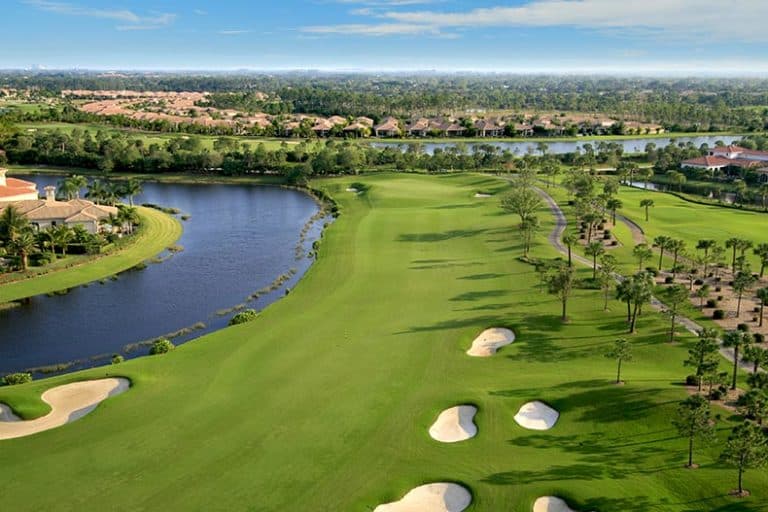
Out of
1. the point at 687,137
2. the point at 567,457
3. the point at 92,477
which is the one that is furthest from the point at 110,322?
the point at 687,137

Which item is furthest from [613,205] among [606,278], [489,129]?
[489,129]

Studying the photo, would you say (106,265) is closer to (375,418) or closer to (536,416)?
(375,418)

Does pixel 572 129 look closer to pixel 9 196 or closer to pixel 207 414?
pixel 9 196

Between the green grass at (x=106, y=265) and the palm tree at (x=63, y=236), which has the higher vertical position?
the palm tree at (x=63, y=236)

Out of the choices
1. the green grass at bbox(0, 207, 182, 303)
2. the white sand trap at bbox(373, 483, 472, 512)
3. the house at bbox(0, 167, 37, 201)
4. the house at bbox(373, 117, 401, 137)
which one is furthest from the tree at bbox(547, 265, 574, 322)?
the house at bbox(373, 117, 401, 137)

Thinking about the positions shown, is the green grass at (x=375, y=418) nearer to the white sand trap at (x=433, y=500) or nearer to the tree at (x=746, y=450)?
the white sand trap at (x=433, y=500)

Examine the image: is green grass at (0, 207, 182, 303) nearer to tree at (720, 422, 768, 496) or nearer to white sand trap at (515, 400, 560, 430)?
white sand trap at (515, 400, 560, 430)

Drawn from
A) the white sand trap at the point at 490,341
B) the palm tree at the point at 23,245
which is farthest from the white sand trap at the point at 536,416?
the palm tree at the point at 23,245
